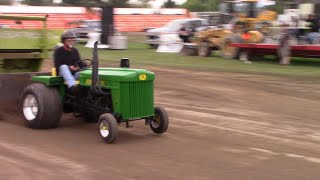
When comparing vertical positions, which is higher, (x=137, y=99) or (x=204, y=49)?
(x=204, y=49)

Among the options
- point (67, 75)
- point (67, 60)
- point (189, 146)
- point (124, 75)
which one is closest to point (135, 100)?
point (124, 75)

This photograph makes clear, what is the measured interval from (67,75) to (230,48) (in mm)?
14894

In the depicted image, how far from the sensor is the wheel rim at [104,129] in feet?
22.7

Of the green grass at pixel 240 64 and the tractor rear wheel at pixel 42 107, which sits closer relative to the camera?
the tractor rear wheel at pixel 42 107

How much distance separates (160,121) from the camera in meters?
7.55

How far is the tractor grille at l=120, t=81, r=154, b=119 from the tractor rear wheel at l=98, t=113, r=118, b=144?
230 millimetres

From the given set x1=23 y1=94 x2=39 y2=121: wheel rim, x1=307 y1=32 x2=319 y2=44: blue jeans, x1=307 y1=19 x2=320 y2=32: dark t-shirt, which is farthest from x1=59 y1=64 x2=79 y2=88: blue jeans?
x1=307 y1=19 x2=320 y2=32: dark t-shirt

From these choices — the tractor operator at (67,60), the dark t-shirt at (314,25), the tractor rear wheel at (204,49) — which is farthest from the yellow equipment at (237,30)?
the tractor operator at (67,60)

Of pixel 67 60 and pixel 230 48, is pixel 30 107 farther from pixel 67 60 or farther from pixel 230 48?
pixel 230 48

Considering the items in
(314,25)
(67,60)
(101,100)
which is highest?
(314,25)

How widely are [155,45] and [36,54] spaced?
64.2 feet

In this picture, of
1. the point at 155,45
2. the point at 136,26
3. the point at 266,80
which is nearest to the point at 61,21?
the point at 136,26

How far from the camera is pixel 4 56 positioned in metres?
10.2

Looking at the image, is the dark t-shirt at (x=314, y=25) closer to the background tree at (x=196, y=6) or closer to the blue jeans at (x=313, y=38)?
the blue jeans at (x=313, y=38)
